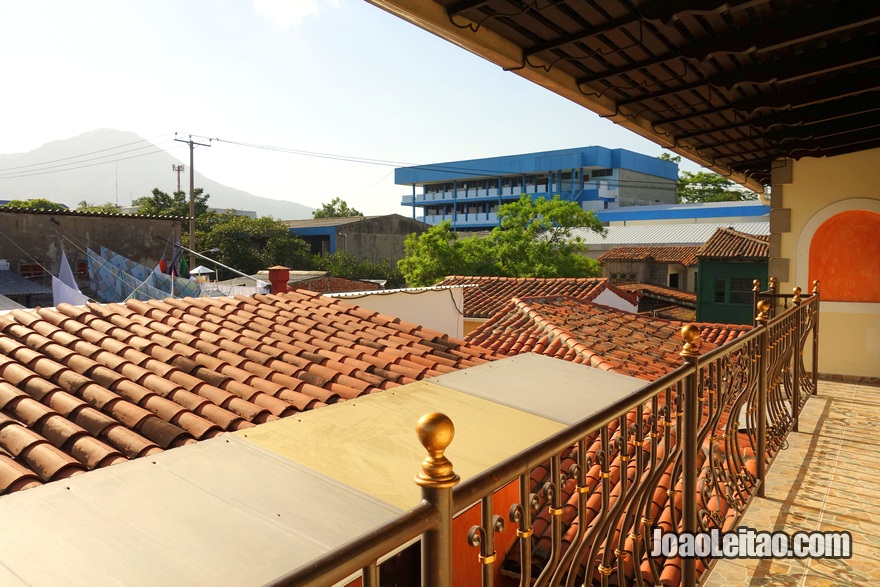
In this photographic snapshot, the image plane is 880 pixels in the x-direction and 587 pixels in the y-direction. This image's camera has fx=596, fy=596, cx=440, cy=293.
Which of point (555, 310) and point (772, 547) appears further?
point (555, 310)

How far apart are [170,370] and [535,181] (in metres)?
50.0

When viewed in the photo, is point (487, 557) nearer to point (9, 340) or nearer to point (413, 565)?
point (413, 565)

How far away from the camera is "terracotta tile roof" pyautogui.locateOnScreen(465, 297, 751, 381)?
970cm

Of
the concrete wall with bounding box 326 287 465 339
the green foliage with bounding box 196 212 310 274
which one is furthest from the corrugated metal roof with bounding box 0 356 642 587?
the green foliage with bounding box 196 212 310 274

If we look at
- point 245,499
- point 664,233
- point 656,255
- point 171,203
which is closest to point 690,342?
point 245,499

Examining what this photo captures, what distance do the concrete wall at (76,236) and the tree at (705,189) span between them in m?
42.8

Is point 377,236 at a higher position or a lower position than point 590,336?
Answer: higher

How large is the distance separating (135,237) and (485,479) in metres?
21.1

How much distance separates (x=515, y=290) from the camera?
1945cm

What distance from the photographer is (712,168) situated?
29.4 feet

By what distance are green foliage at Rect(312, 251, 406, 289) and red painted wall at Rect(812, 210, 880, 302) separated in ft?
86.6

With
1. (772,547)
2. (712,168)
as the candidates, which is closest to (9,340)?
(772,547)

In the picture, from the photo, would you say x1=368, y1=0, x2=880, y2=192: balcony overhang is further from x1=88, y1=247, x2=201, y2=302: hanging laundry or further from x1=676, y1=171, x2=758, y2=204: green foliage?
x1=676, y1=171, x2=758, y2=204: green foliage

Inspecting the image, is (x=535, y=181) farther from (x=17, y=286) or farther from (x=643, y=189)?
(x=17, y=286)
